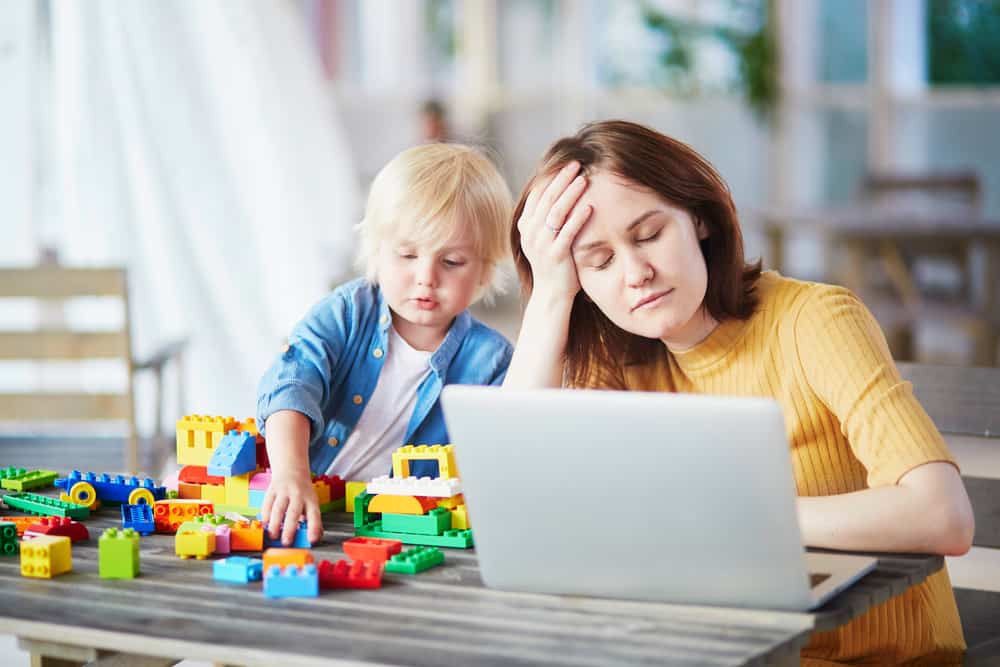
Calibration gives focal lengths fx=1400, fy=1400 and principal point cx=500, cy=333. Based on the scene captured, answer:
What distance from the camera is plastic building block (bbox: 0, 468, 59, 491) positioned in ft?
5.97

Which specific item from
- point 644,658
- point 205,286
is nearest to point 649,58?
point 205,286

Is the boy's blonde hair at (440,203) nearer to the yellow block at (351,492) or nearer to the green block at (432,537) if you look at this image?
the yellow block at (351,492)

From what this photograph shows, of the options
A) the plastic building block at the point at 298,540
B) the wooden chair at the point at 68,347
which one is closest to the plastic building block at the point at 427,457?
the plastic building block at the point at 298,540

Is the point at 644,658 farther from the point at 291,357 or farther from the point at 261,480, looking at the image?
the point at 291,357

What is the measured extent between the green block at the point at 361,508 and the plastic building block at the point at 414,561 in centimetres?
17

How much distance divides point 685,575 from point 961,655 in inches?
22.8

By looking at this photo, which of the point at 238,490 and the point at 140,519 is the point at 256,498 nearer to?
the point at 238,490

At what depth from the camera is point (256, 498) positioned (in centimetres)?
169

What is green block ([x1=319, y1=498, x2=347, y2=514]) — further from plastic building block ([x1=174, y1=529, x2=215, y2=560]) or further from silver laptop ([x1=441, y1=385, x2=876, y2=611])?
silver laptop ([x1=441, y1=385, x2=876, y2=611])

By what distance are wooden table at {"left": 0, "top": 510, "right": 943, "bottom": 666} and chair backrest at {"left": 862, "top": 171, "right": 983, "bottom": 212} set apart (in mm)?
5215

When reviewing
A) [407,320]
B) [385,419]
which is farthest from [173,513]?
[407,320]

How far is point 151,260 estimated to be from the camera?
183 inches

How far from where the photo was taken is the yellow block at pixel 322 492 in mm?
1686

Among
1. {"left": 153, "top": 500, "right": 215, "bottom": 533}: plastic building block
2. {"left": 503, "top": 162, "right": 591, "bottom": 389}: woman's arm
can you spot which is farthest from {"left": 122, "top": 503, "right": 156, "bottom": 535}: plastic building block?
{"left": 503, "top": 162, "right": 591, "bottom": 389}: woman's arm
